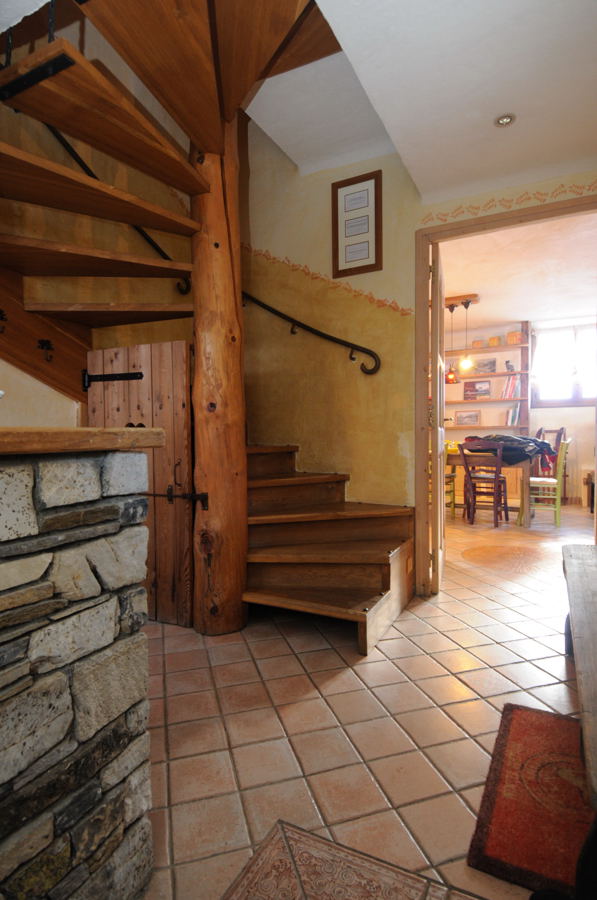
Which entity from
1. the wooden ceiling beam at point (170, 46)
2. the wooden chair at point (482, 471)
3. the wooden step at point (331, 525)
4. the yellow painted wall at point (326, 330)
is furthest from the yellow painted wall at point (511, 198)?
the wooden chair at point (482, 471)

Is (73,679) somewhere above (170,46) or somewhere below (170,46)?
below

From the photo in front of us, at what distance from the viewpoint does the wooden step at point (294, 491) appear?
284 cm

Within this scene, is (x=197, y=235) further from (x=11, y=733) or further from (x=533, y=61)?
(x=11, y=733)

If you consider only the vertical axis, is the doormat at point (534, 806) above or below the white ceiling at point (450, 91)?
below

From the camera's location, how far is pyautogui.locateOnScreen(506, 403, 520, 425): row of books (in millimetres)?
7461

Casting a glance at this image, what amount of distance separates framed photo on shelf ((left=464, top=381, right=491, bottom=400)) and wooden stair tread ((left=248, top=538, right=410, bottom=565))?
5766mm

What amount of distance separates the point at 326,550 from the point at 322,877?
1535 mm

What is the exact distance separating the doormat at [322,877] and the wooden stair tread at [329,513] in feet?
5.13

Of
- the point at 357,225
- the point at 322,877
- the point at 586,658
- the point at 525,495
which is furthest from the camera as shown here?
the point at 525,495

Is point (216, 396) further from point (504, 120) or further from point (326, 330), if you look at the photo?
point (504, 120)

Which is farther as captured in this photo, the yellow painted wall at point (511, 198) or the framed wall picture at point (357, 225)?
the framed wall picture at point (357, 225)

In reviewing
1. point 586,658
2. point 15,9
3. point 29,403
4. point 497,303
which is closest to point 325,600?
point 586,658

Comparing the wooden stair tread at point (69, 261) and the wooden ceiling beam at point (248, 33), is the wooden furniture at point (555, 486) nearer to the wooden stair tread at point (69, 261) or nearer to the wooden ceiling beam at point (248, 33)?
the wooden stair tread at point (69, 261)

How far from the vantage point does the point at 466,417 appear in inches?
309
